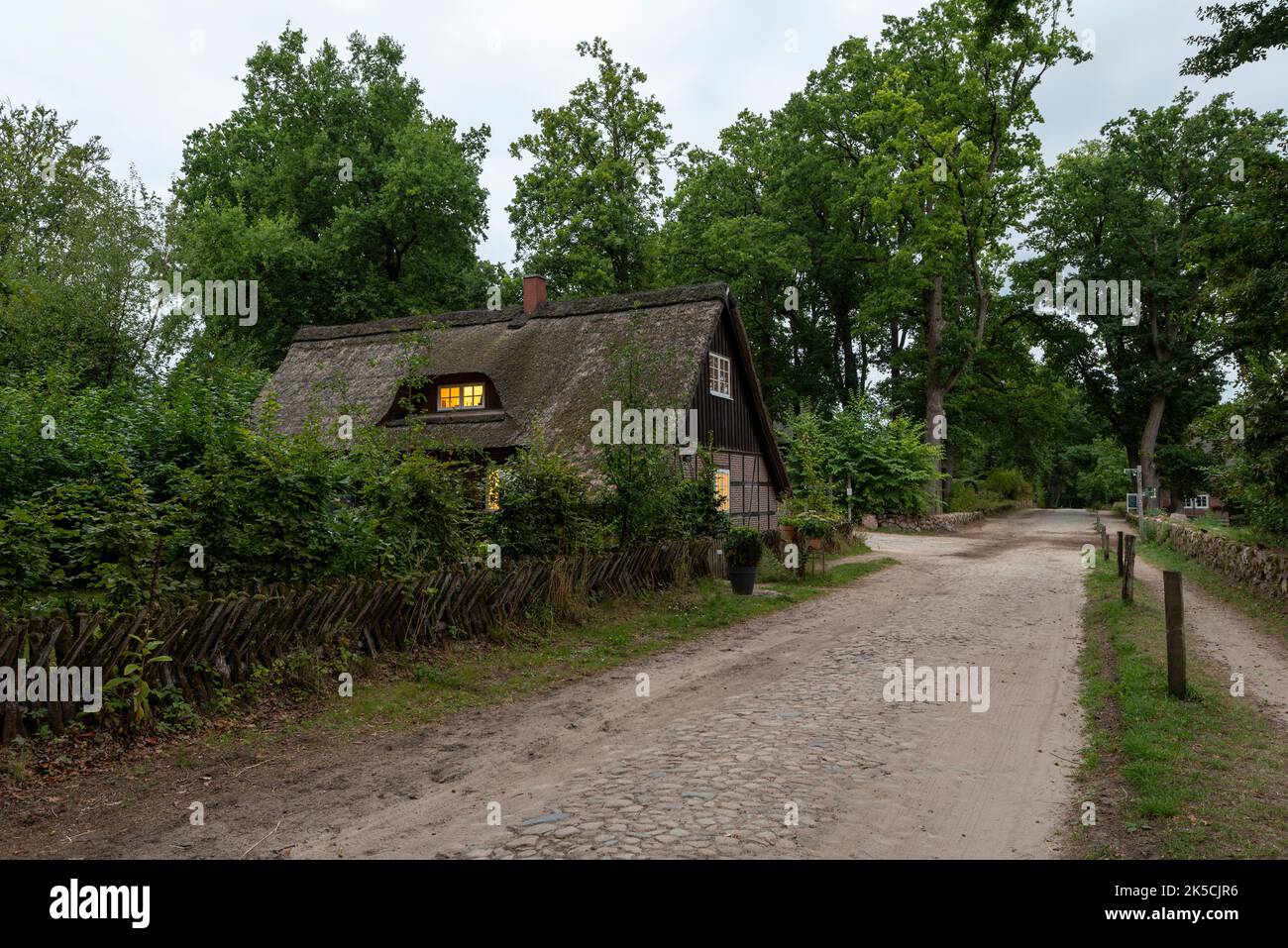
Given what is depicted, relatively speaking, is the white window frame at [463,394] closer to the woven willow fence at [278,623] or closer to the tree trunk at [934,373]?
the woven willow fence at [278,623]

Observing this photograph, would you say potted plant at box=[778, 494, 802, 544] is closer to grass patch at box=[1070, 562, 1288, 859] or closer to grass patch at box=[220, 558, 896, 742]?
grass patch at box=[220, 558, 896, 742]

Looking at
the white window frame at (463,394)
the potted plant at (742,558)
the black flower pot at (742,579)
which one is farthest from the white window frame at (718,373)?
the black flower pot at (742,579)

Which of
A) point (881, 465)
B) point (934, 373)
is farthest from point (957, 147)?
point (881, 465)

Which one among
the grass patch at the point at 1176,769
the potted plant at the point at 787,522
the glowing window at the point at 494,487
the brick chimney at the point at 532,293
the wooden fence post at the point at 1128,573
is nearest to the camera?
the grass patch at the point at 1176,769

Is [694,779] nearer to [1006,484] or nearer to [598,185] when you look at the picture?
[598,185]

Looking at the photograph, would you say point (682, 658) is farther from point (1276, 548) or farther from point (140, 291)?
point (140, 291)

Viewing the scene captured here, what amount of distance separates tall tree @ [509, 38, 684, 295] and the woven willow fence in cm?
2537

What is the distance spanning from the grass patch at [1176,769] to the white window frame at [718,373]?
13.6 meters

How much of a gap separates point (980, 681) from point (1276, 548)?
9.50 metres

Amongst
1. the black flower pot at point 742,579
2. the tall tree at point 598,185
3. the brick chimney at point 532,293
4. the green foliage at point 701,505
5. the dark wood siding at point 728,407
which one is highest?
the tall tree at point 598,185

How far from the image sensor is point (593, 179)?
35406 millimetres

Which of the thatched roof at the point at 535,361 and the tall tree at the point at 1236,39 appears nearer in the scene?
the tall tree at the point at 1236,39

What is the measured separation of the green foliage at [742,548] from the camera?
55.0ft
